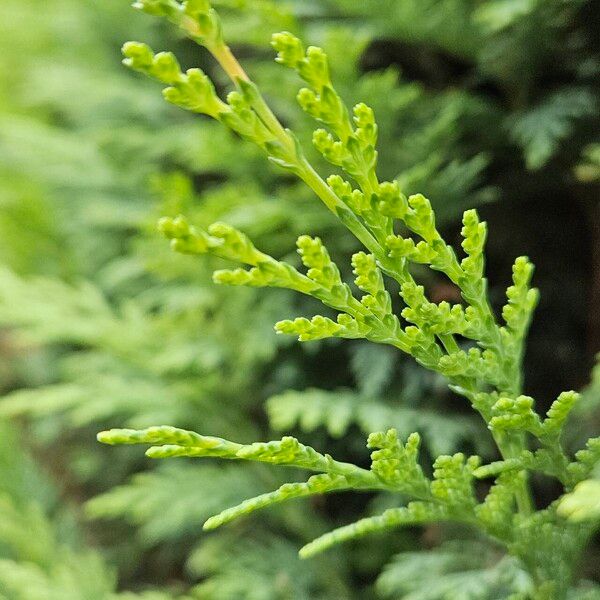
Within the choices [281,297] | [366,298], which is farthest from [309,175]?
[281,297]

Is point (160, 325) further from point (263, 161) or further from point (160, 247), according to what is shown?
point (263, 161)

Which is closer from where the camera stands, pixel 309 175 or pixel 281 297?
pixel 309 175

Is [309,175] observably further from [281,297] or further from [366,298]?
[281,297]

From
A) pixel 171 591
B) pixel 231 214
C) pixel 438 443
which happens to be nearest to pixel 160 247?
pixel 231 214

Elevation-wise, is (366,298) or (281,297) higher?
(366,298)

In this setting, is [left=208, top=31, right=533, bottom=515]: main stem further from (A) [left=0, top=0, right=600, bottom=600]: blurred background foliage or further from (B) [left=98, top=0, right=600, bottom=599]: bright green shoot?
(A) [left=0, top=0, right=600, bottom=600]: blurred background foliage

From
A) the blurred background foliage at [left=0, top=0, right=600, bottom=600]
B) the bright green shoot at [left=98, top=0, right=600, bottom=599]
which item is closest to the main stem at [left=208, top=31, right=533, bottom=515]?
the bright green shoot at [left=98, top=0, right=600, bottom=599]
